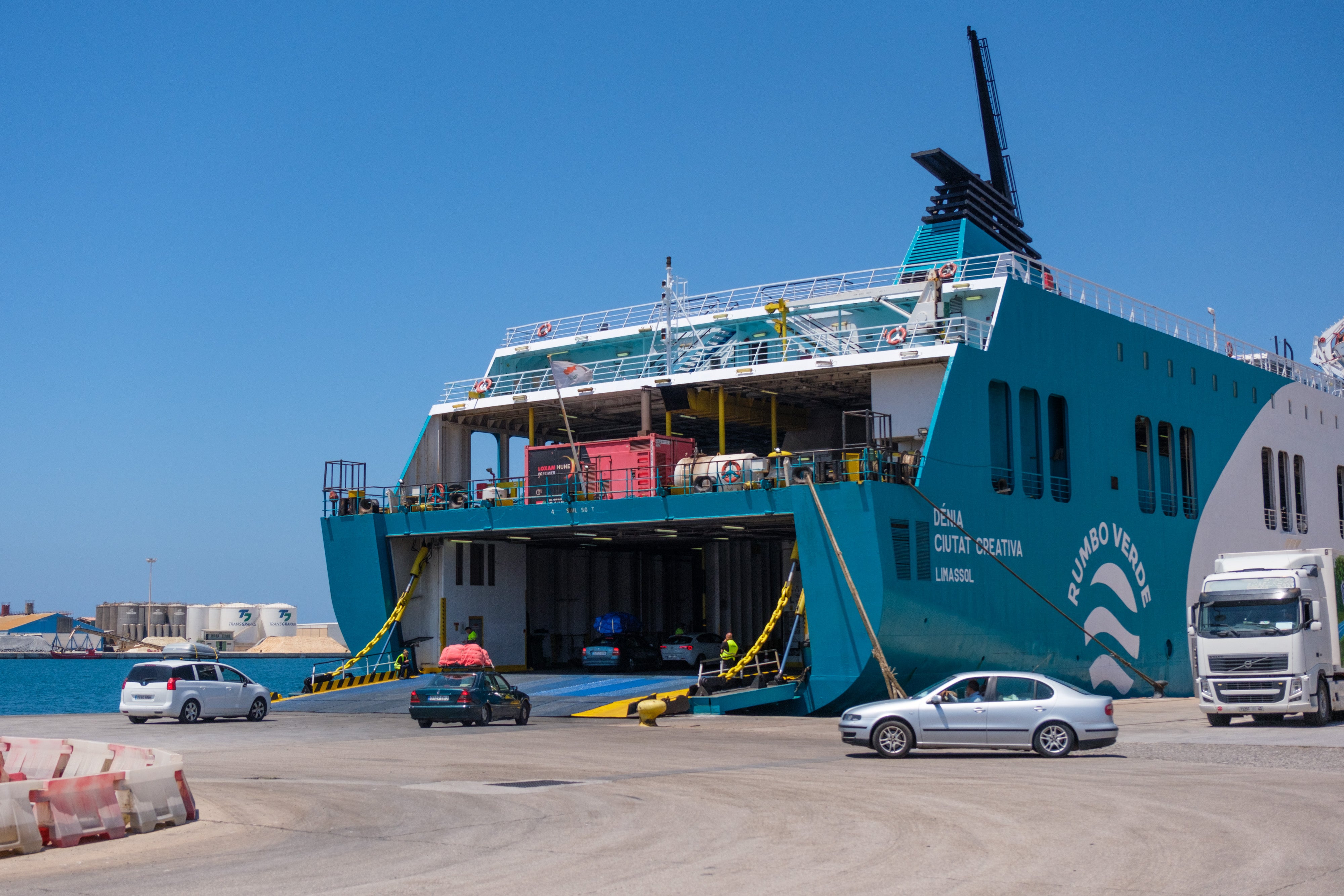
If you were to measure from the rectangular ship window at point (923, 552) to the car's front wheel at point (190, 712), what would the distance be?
15993mm

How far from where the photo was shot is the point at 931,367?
30797mm

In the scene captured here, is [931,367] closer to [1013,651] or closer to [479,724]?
[1013,651]

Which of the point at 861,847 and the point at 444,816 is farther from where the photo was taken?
the point at 444,816

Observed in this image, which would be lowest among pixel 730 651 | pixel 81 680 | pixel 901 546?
pixel 81 680

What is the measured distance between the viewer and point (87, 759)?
14.9 metres

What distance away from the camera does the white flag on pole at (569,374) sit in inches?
1351

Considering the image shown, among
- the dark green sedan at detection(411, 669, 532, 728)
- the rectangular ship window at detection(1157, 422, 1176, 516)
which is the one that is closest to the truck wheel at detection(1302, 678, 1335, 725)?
the rectangular ship window at detection(1157, 422, 1176, 516)

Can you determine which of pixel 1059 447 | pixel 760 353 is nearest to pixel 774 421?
pixel 760 353

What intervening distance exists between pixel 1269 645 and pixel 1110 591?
11173mm

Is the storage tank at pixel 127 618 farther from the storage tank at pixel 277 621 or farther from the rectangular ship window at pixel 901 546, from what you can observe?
the rectangular ship window at pixel 901 546

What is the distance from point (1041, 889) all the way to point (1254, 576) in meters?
18.6

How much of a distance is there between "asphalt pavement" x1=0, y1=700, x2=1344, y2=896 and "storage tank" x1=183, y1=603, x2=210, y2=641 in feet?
500

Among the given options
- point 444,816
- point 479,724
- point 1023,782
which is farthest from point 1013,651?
point 444,816

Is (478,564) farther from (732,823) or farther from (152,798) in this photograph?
(732,823)
